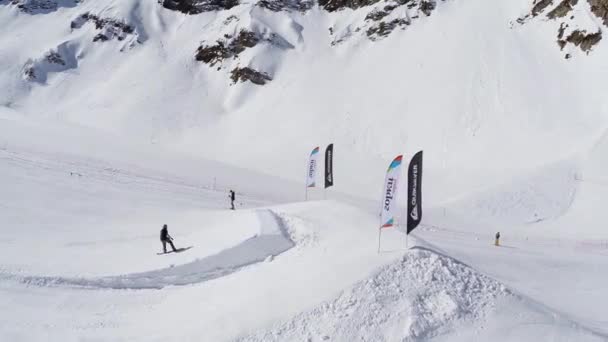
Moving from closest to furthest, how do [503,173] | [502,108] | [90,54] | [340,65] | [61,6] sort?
[503,173], [502,108], [340,65], [90,54], [61,6]

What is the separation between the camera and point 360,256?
12.2 meters

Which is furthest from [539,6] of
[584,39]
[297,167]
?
[297,167]

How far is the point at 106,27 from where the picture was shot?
82000 millimetres

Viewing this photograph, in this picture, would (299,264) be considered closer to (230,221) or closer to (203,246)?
(203,246)

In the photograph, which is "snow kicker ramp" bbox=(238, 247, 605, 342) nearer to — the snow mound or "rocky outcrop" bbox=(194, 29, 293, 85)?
the snow mound

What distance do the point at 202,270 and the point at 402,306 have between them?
6.08 meters

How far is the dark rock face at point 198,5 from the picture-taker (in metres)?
88.8

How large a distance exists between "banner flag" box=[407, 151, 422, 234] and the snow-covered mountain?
0.75 meters

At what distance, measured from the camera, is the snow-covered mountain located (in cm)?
1087

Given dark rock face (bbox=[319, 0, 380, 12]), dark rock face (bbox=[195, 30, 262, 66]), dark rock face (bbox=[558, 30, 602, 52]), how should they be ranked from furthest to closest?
dark rock face (bbox=[319, 0, 380, 12]) → dark rock face (bbox=[195, 30, 262, 66]) → dark rock face (bbox=[558, 30, 602, 52])

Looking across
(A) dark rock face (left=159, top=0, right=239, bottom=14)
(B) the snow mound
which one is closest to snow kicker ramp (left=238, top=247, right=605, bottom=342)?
(B) the snow mound

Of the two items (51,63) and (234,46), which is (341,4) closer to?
(234,46)

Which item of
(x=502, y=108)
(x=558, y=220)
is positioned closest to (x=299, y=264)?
(x=558, y=220)

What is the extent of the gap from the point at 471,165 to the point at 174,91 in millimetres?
45060
